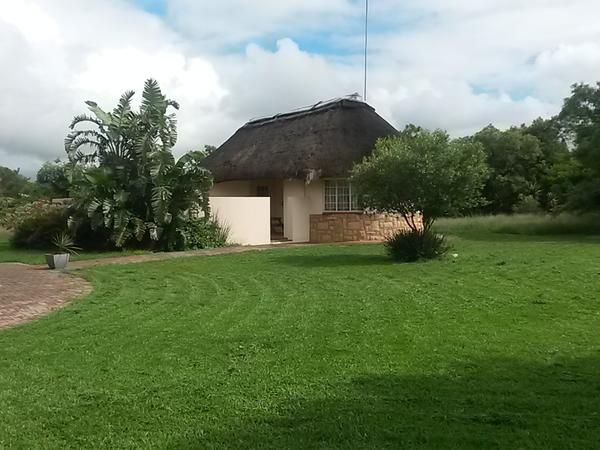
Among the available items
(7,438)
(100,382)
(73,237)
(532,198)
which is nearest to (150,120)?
(73,237)

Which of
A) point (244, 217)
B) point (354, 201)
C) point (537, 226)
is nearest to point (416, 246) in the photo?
point (354, 201)

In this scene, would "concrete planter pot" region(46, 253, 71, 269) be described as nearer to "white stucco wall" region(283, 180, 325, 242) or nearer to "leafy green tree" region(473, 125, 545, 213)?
"white stucco wall" region(283, 180, 325, 242)

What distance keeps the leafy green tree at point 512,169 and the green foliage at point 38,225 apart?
97.2ft

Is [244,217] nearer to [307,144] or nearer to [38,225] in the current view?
[307,144]

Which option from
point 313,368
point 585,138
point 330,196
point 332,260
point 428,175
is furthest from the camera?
point 585,138

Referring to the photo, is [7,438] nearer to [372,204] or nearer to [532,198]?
[372,204]

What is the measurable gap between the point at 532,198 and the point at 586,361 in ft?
125

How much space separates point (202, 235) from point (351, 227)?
6.05 meters

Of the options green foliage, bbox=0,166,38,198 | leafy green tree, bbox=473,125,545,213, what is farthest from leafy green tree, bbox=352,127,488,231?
green foliage, bbox=0,166,38,198

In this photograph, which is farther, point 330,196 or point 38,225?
point 330,196

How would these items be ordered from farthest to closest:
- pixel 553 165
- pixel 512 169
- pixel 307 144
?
pixel 512 169
pixel 553 165
pixel 307 144

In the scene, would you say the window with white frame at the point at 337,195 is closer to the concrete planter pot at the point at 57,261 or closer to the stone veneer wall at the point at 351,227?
the stone veneer wall at the point at 351,227

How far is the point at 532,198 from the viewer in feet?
138

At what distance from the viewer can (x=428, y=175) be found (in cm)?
1560
